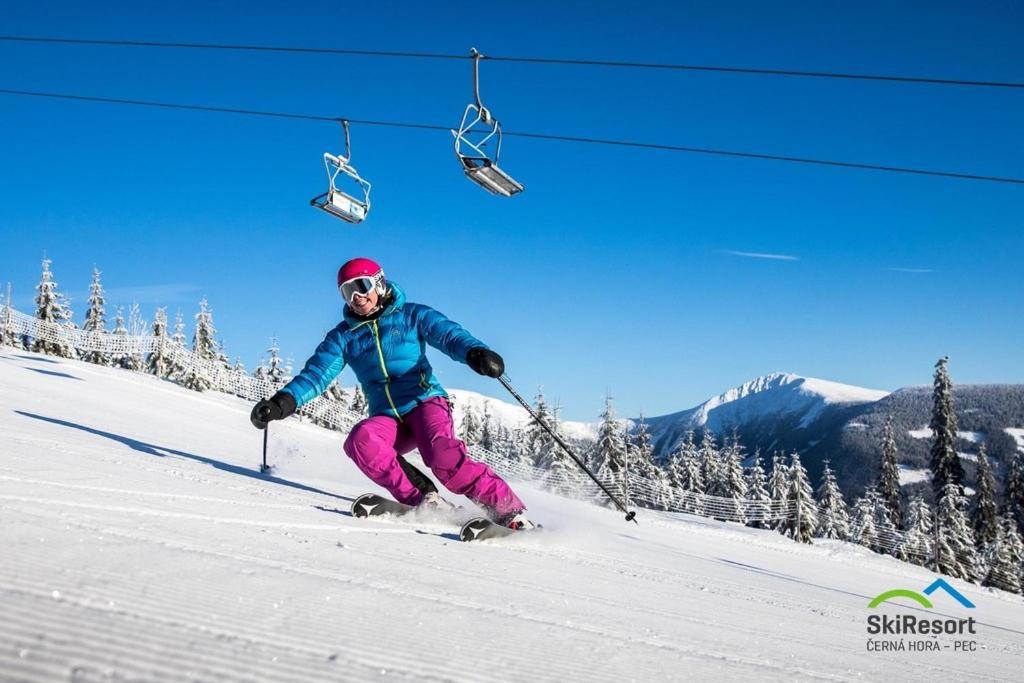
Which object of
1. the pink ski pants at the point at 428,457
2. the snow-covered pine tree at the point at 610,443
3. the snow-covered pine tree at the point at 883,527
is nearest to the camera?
the pink ski pants at the point at 428,457

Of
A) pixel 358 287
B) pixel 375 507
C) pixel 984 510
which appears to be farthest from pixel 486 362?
pixel 984 510

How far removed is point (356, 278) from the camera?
4.60 meters

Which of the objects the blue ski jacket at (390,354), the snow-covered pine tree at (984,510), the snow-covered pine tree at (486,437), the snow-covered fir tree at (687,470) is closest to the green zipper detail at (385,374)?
the blue ski jacket at (390,354)

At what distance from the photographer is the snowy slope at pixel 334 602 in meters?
1.19

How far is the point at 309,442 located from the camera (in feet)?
47.4

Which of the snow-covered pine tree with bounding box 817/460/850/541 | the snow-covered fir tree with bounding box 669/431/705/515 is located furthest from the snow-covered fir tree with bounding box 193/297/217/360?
the snow-covered pine tree with bounding box 817/460/850/541

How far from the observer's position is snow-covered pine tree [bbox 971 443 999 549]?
42438 mm

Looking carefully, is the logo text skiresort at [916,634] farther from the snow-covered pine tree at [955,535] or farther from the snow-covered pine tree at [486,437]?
the snow-covered pine tree at [486,437]

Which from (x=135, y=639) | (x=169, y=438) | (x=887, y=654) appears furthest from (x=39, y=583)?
(x=169, y=438)

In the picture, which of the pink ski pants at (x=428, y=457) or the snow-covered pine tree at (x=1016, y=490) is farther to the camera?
the snow-covered pine tree at (x=1016, y=490)

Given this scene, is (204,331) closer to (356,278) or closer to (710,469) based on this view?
(710,469)

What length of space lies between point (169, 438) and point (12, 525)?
6.69 m

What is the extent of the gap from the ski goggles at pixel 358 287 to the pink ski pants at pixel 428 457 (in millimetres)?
→ 854

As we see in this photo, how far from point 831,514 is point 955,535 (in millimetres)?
8146
